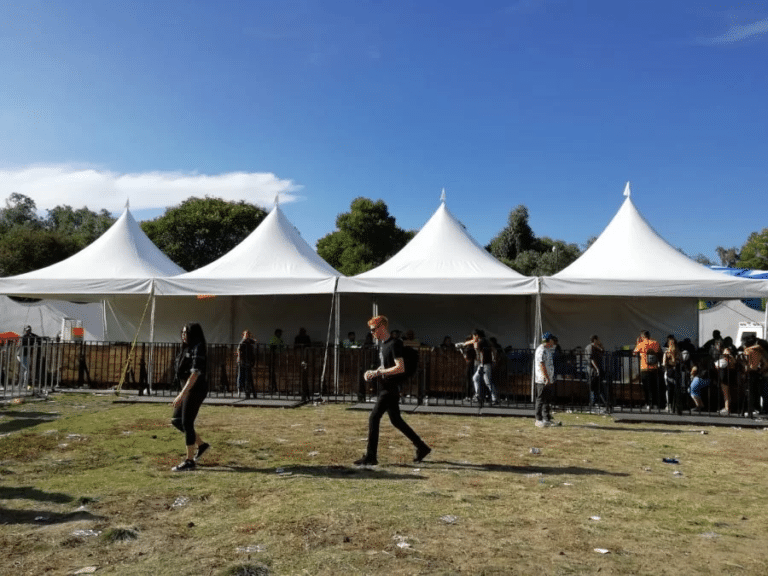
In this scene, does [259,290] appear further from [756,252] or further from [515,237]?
[756,252]

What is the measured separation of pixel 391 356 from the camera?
7.70m

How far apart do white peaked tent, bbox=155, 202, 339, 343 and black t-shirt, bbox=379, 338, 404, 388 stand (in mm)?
7706

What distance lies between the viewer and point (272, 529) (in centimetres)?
526

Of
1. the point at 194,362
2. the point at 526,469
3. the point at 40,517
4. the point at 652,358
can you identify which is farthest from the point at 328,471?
the point at 652,358

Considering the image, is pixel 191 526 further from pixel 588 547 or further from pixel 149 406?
pixel 149 406

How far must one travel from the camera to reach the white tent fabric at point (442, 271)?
1486 centimetres

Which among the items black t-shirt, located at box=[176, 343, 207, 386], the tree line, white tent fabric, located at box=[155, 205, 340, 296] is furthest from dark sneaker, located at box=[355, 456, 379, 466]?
the tree line

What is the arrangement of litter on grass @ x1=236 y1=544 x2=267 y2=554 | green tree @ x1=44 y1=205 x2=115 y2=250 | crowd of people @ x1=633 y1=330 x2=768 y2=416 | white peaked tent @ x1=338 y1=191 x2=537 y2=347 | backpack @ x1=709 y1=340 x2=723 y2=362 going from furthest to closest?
green tree @ x1=44 y1=205 x2=115 y2=250, white peaked tent @ x1=338 y1=191 x2=537 y2=347, backpack @ x1=709 y1=340 x2=723 y2=362, crowd of people @ x1=633 y1=330 x2=768 y2=416, litter on grass @ x1=236 y1=544 x2=267 y2=554

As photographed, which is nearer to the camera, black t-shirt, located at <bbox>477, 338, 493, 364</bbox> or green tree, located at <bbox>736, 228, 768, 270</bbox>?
black t-shirt, located at <bbox>477, 338, 493, 364</bbox>

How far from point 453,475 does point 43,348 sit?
12.2m

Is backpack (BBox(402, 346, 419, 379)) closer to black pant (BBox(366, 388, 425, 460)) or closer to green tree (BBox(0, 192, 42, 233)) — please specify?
black pant (BBox(366, 388, 425, 460))

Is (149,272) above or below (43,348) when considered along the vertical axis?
above

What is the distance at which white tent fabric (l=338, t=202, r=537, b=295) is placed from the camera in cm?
1486

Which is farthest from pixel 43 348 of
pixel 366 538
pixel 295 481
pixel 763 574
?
pixel 763 574
